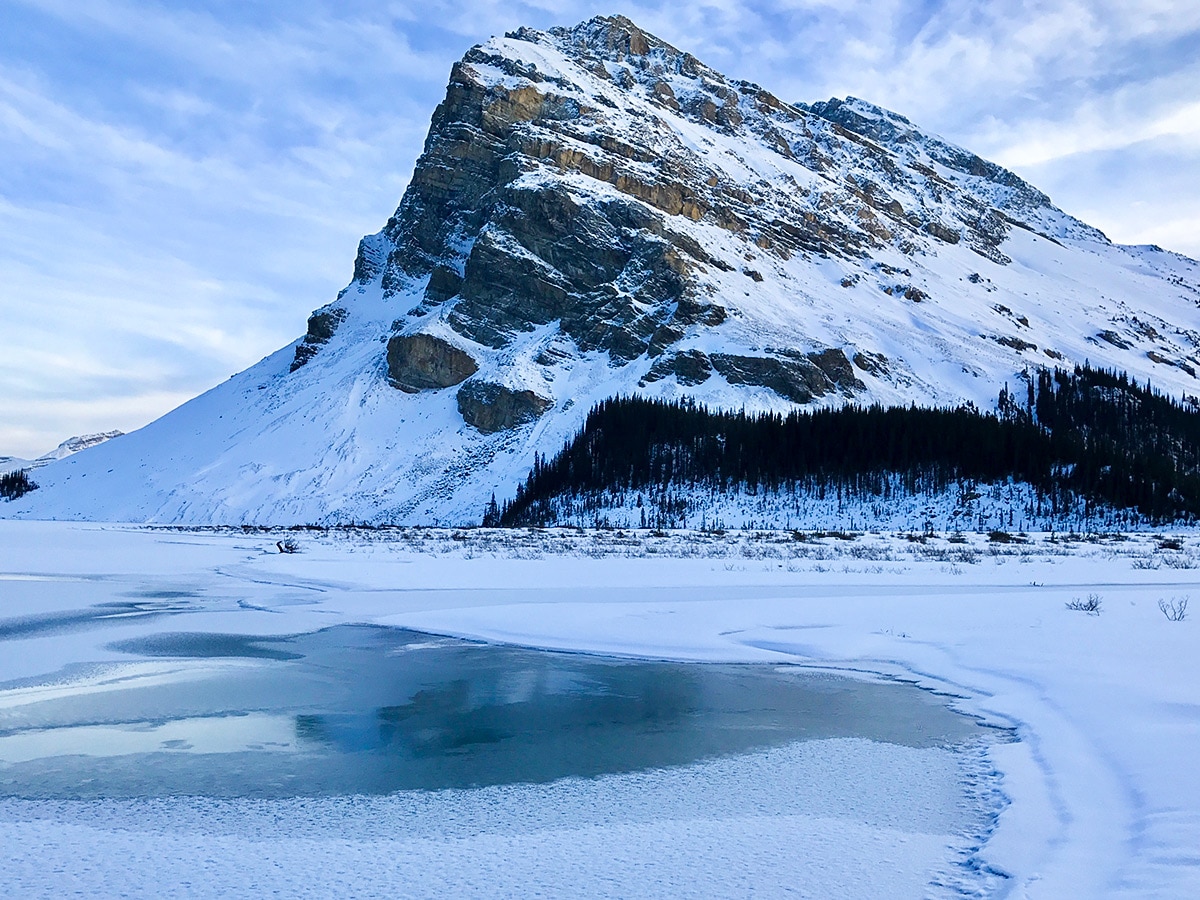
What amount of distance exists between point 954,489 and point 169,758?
286 ft

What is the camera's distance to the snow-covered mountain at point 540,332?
117 meters

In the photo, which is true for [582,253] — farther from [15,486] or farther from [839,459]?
[15,486]

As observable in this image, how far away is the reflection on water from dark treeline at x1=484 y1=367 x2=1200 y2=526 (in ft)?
264

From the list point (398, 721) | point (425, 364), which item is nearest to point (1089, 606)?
point (398, 721)

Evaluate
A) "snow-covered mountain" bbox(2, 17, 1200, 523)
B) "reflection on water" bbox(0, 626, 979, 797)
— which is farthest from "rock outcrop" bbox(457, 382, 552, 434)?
"reflection on water" bbox(0, 626, 979, 797)

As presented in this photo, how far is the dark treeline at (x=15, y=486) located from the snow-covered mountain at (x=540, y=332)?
346 centimetres

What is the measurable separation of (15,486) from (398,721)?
563 ft

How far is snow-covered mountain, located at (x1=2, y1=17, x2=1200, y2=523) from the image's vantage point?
117m

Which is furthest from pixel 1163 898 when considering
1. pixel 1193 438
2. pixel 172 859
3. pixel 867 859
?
pixel 1193 438

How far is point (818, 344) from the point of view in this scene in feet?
441

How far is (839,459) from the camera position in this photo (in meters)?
94.1

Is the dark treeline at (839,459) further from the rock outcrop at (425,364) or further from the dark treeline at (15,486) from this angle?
the dark treeline at (15,486)

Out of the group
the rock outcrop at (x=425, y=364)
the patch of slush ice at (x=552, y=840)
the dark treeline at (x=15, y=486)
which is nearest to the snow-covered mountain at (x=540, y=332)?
the rock outcrop at (x=425, y=364)

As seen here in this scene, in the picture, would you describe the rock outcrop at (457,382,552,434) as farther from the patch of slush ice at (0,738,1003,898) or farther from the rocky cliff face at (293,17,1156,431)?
the patch of slush ice at (0,738,1003,898)
